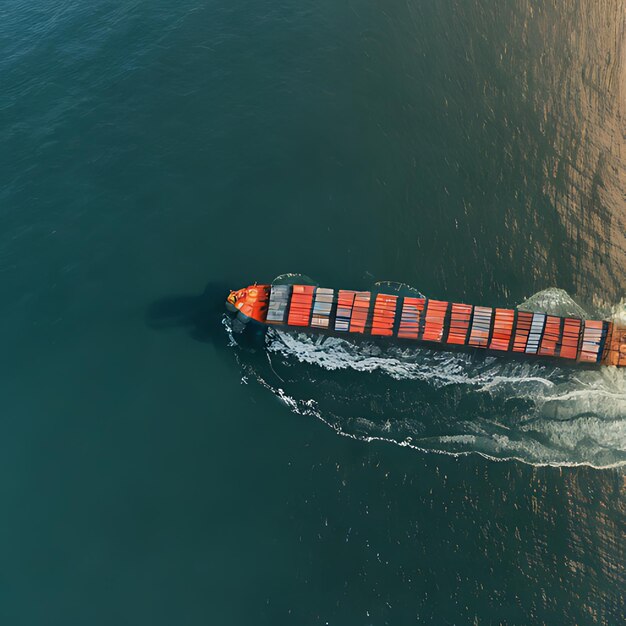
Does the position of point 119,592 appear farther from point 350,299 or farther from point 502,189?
point 502,189

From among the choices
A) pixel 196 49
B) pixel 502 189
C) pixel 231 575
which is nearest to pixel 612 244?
pixel 502 189

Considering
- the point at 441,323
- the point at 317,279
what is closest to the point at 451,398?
the point at 441,323

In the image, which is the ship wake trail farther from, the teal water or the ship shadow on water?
the ship shadow on water

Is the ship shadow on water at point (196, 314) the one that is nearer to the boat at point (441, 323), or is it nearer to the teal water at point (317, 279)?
the teal water at point (317, 279)

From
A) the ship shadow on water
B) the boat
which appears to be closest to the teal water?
the ship shadow on water

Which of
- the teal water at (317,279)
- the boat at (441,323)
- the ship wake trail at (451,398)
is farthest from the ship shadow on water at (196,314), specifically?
the ship wake trail at (451,398)

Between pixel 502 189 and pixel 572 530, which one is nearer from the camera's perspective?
pixel 572 530
